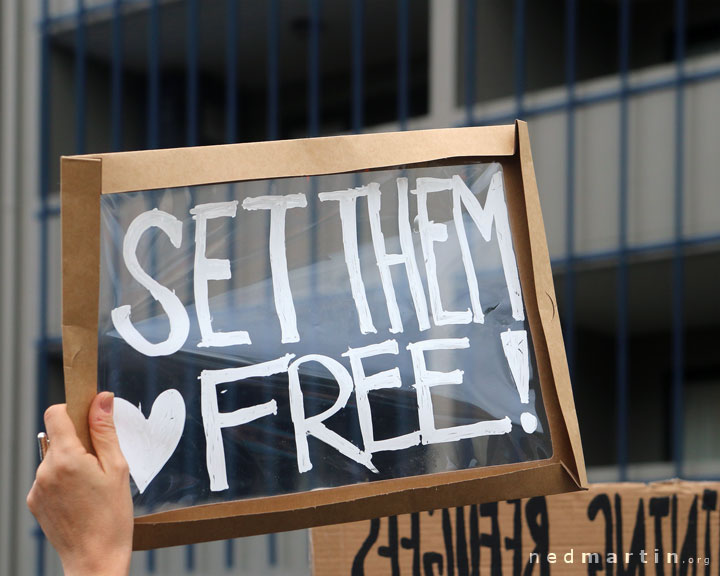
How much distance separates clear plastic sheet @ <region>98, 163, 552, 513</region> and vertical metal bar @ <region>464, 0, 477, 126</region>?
5.05 metres

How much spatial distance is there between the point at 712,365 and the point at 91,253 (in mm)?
7072

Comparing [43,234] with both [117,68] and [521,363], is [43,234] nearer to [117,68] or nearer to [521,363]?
[117,68]

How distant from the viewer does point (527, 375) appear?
158 centimetres

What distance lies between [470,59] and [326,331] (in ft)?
17.7

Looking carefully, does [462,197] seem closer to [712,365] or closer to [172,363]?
[172,363]

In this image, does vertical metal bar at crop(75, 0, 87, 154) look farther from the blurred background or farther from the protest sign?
the protest sign

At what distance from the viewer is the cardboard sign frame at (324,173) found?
1495 mm

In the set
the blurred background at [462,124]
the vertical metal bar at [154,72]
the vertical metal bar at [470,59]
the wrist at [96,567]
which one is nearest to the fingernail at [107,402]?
the wrist at [96,567]

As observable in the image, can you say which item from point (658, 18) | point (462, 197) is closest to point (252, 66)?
point (658, 18)

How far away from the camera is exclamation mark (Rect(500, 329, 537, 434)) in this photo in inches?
62.1

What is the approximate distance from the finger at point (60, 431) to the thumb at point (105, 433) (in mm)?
30

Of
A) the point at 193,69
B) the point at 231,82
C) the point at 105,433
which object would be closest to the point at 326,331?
the point at 105,433

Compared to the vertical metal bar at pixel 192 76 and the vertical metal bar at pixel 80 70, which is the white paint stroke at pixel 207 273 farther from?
the vertical metal bar at pixel 80 70

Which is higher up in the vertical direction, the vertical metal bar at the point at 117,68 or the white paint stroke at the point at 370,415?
the vertical metal bar at the point at 117,68
